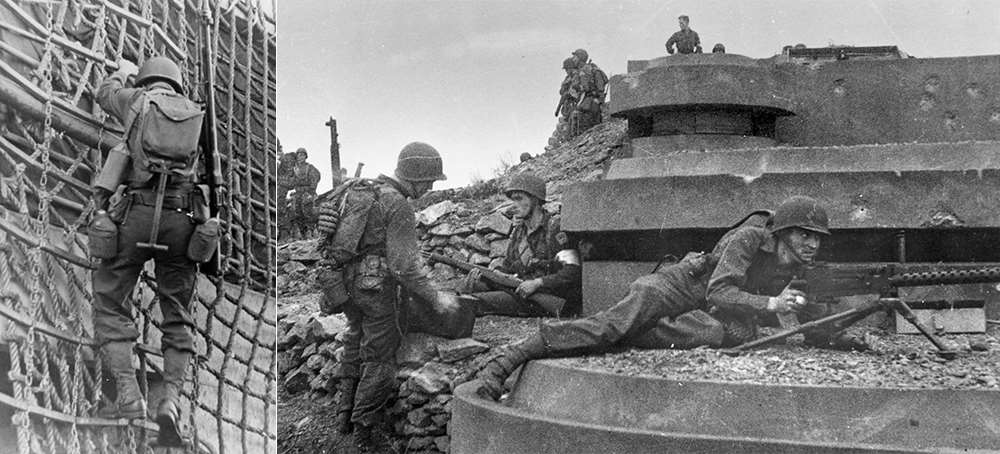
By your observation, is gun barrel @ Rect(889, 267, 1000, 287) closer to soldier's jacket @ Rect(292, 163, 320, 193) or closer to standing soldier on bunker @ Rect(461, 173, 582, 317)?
standing soldier on bunker @ Rect(461, 173, 582, 317)

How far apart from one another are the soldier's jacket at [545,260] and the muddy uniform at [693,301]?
1.83m

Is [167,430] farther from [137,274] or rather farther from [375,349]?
[375,349]

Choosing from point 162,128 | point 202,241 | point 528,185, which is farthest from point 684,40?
point 162,128

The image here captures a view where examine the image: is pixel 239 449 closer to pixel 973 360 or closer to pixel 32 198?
pixel 32 198

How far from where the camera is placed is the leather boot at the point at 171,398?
621 cm

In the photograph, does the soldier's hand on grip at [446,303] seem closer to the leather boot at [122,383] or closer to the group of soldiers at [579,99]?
the leather boot at [122,383]

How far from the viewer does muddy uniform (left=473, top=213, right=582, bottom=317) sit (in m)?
9.70

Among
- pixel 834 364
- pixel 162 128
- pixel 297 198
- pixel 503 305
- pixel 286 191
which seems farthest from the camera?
pixel 286 191

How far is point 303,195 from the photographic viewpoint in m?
15.1

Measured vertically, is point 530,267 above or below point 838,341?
above

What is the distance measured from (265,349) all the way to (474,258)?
4.56m

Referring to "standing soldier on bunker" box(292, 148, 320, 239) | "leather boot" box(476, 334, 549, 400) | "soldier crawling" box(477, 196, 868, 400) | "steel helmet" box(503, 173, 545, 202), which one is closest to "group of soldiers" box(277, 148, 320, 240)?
"standing soldier on bunker" box(292, 148, 320, 239)

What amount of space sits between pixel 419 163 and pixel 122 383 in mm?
3408

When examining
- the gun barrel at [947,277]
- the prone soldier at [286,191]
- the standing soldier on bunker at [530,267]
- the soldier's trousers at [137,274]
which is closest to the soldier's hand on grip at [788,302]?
the gun barrel at [947,277]
